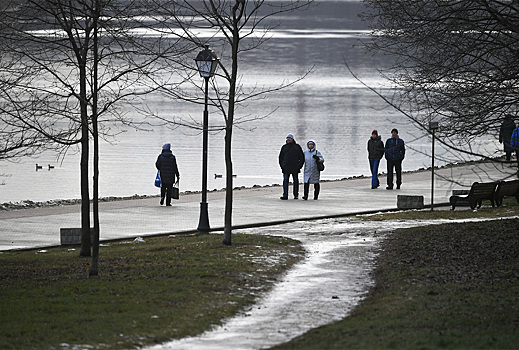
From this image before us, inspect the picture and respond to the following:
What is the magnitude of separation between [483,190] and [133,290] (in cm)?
1404

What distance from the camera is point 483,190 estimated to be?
909 inches

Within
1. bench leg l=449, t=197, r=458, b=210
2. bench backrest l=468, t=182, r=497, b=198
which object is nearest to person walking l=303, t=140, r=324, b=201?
bench leg l=449, t=197, r=458, b=210

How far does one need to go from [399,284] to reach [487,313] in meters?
2.42

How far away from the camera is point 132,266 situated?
13.5 meters

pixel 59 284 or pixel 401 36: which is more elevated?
pixel 401 36

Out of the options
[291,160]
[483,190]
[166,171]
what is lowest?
[483,190]

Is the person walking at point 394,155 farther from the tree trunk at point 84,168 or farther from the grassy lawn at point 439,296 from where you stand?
the tree trunk at point 84,168

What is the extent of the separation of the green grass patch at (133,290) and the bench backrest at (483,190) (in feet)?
26.2

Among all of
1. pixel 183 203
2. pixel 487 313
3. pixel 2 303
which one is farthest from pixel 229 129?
pixel 183 203

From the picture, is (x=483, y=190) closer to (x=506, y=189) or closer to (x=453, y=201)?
(x=506, y=189)

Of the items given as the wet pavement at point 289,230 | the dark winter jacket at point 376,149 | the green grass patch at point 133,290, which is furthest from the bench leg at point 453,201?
the green grass patch at point 133,290

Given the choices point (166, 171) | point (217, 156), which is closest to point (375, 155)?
point (166, 171)

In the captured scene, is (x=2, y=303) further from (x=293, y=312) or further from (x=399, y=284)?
(x=399, y=284)

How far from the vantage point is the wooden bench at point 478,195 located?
22.9m
